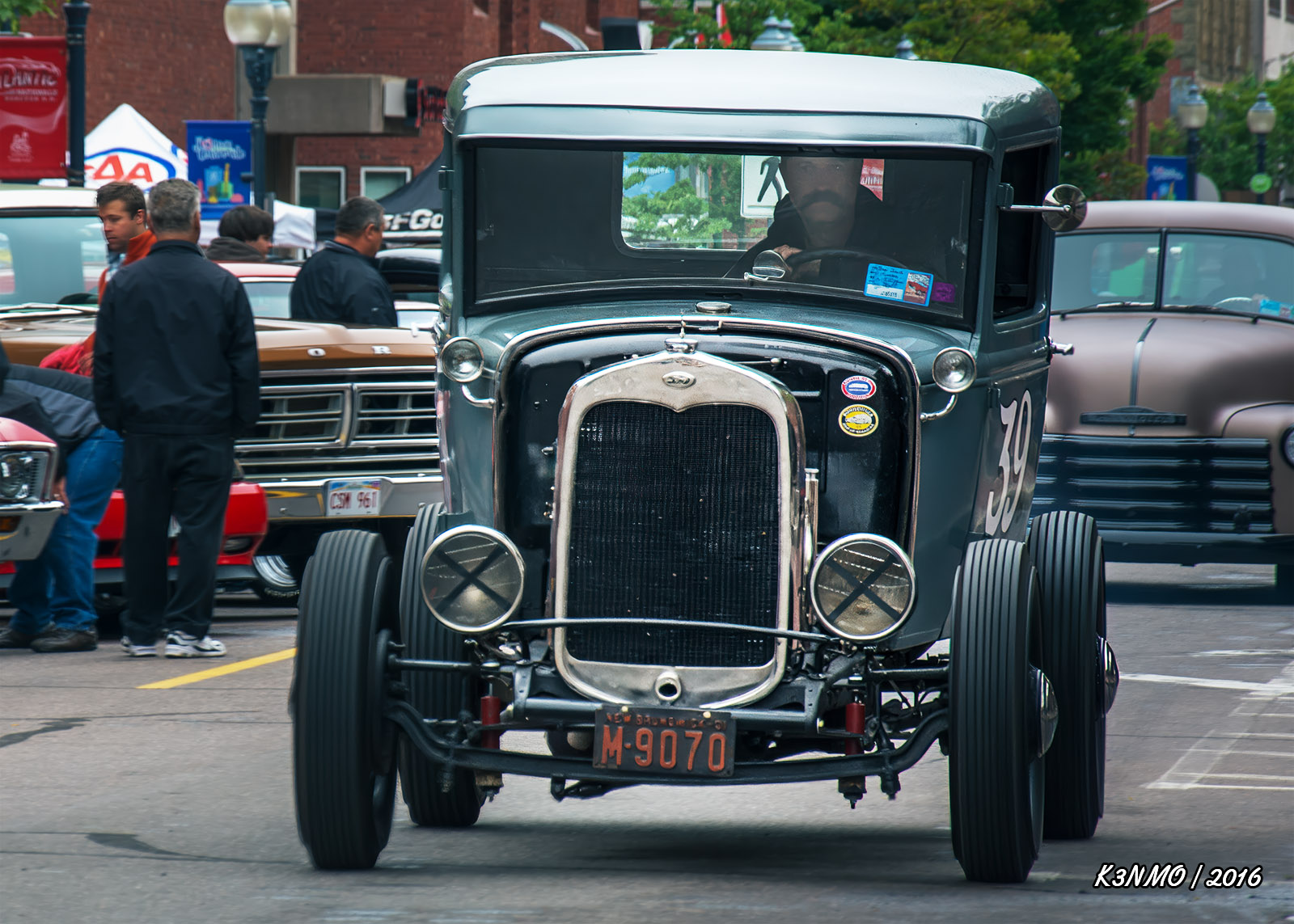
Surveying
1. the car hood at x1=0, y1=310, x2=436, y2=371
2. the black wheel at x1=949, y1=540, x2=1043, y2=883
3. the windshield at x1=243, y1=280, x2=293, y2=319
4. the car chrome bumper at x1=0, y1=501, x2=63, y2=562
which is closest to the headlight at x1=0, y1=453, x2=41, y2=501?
the car chrome bumper at x1=0, y1=501, x2=63, y2=562

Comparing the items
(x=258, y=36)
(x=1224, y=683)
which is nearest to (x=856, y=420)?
(x=1224, y=683)

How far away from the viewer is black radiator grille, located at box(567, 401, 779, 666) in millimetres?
5664

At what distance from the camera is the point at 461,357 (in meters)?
6.23

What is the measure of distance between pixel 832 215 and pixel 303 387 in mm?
5707

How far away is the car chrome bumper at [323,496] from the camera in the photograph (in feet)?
37.8

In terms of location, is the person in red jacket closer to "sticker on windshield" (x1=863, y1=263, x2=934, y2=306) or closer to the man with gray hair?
the man with gray hair

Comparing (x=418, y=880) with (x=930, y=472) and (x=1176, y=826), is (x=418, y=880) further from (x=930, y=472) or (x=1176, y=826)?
(x=1176, y=826)

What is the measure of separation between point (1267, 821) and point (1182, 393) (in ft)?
20.7

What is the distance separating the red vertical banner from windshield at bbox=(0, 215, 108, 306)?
5.26m

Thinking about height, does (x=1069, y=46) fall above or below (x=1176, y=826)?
above

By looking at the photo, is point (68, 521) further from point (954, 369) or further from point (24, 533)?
point (954, 369)

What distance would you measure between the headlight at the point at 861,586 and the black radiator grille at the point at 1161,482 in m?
7.49

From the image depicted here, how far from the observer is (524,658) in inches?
227

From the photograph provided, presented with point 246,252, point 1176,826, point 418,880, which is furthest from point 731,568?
point 246,252
